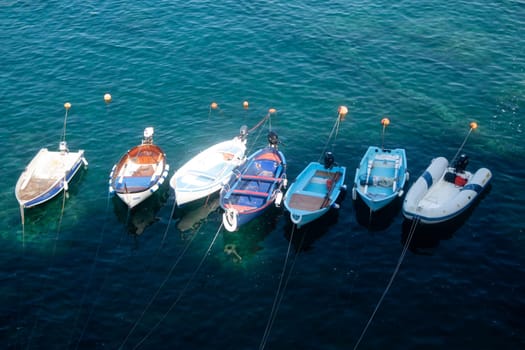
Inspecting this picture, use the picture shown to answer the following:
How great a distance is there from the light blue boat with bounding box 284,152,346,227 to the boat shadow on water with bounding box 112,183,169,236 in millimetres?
10780

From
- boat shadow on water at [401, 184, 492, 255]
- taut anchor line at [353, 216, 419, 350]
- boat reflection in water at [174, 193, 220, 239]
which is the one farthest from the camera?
boat reflection in water at [174, 193, 220, 239]

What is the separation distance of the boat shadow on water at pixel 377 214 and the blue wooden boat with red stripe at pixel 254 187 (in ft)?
21.1

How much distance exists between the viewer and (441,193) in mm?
41719

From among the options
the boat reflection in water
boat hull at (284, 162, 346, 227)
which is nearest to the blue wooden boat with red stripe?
boat hull at (284, 162, 346, 227)

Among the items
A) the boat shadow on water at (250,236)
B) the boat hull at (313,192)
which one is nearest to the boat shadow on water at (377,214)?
the boat hull at (313,192)

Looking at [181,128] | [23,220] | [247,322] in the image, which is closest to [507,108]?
[181,128]

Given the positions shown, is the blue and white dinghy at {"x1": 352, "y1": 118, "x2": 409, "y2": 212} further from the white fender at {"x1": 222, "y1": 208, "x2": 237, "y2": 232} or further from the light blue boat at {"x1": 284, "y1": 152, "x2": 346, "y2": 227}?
the white fender at {"x1": 222, "y1": 208, "x2": 237, "y2": 232}

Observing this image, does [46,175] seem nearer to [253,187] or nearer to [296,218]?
[253,187]

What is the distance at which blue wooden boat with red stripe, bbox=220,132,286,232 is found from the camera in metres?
39.0

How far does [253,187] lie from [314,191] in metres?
5.02

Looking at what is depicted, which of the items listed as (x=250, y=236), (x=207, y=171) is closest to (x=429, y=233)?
(x=250, y=236)

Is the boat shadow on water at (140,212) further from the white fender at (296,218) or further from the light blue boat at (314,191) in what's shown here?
the white fender at (296,218)

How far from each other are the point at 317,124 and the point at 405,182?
12.3m

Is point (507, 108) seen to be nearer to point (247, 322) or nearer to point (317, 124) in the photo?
point (317, 124)
